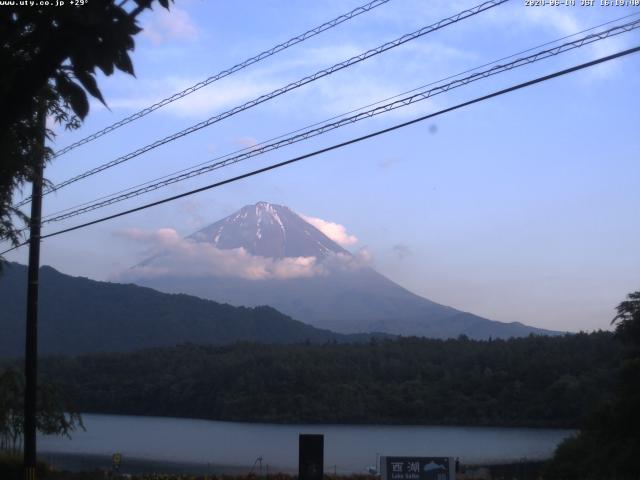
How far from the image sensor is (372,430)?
189ft

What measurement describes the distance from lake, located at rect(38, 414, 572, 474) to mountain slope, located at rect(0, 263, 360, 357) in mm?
31344

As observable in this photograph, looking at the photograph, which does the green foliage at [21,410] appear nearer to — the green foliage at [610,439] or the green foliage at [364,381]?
the green foliage at [610,439]

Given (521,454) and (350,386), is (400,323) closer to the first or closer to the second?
(350,386)

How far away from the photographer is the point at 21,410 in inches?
982

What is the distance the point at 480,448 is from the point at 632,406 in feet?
60.2

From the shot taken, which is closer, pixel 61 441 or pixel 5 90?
pixel 5 90

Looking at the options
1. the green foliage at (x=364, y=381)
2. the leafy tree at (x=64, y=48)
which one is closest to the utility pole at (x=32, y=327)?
the leafy tree at (x=64, y=48)

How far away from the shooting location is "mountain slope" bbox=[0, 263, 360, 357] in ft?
316

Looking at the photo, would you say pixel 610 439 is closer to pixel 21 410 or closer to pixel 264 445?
pixel 21 410

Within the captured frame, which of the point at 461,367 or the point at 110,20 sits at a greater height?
the point at 110,20

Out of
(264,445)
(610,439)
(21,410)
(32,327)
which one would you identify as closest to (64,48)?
(32,327)

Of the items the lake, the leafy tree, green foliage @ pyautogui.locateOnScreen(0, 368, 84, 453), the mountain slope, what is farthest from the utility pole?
the mountain slope

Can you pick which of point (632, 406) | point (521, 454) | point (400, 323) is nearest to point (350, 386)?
point (521, 454)

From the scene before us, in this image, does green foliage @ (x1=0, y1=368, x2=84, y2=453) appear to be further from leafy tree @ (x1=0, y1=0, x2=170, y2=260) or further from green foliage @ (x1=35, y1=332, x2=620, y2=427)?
green foliage @ (x1=35, y1=332, x2=620, y2=427)
